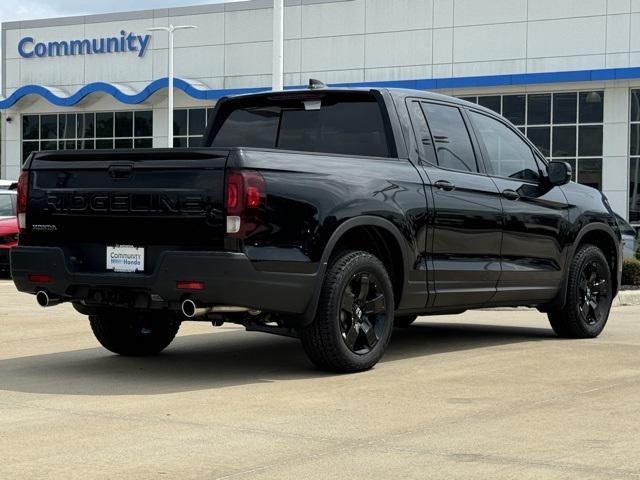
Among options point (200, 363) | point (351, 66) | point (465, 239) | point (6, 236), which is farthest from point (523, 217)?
point (351, 66)

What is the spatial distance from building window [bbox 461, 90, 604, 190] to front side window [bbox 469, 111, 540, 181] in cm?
3085

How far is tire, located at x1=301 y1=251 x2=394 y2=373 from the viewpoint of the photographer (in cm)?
797

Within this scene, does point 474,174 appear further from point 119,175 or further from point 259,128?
point 119,175

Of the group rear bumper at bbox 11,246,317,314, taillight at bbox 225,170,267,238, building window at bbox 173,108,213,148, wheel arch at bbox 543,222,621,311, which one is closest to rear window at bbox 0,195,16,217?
wheel arch at bbox 543,222,621,311

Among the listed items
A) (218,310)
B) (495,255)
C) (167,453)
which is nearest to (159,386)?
(218,310)

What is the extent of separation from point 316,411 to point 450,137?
10.8 ft

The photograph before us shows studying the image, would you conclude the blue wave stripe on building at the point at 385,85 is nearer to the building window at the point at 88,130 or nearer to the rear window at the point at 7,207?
the building window at the point at 88,130

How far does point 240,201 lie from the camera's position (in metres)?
7.48

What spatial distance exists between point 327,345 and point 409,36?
123 ft

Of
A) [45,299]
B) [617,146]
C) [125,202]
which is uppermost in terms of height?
[617,146]

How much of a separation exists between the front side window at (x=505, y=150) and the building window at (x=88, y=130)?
39.7 metres

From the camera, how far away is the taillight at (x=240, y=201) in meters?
7.48

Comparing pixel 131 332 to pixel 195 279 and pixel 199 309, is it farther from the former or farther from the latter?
pixel 195 279

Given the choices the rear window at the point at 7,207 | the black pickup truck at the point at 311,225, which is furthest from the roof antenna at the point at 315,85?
the rear window at the point at 7,207
